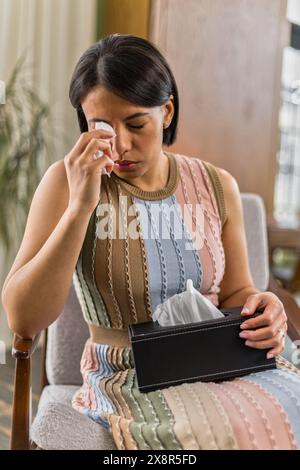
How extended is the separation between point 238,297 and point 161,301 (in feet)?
0.80

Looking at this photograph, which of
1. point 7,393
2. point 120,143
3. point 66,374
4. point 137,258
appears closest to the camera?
point 120,143

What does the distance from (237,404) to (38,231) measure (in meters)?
0.56

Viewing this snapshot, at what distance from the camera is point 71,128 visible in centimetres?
272

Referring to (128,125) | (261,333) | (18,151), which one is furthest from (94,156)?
(18,151)

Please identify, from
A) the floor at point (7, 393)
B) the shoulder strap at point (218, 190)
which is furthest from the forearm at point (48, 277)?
the floor at point (7, 393)

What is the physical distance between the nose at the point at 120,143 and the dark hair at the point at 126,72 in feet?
0.24

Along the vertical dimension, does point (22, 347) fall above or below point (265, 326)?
below

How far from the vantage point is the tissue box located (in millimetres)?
1055

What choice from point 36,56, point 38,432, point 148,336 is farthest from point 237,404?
point 36,56

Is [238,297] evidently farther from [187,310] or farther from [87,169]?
[87,169]

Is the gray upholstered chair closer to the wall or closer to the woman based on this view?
the woman

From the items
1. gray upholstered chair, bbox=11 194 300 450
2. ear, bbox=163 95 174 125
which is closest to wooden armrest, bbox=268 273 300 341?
gray upholstered chair, bbox=11 194 300 450

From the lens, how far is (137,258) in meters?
1.28

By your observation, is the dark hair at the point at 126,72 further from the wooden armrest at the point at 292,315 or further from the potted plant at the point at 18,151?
the potted plant at the point at 18,151
